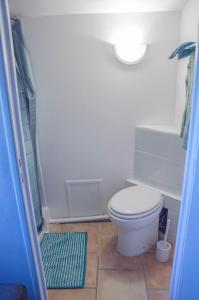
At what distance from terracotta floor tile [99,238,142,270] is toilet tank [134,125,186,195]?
0.64 metres

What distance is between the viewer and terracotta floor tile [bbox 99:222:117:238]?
206 cm

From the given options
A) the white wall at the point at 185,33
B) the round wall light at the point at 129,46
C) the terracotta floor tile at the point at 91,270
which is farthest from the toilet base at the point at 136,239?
the round wall light at the point at 129,46

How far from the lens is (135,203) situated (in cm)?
167

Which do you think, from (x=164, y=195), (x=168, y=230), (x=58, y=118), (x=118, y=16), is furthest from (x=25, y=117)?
(x=168, y=230)

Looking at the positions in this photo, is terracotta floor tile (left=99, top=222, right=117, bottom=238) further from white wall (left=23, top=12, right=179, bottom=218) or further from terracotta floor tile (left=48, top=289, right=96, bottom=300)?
terracotta floor tile (left=48, top=289, right=96, bottom=300)

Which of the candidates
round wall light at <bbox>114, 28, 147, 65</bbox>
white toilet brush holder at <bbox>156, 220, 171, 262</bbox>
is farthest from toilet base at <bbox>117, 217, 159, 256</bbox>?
round wall light at <bbox>114, 28, 147, 65</bbox>

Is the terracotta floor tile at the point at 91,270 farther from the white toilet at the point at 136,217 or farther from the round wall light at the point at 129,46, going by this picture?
the round wall light at the point at 129,46

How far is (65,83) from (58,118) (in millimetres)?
313

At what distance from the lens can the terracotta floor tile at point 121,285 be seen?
1478mm

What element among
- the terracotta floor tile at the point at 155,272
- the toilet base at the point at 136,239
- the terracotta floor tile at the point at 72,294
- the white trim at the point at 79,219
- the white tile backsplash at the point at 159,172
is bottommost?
the terracotta floor tile at the point at 72,294

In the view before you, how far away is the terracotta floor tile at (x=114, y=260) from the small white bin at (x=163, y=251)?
162 mm

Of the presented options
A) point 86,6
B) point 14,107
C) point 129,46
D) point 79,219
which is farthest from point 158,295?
point 86,6

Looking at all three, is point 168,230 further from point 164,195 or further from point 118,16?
point 118,16

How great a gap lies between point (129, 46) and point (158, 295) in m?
1.84
